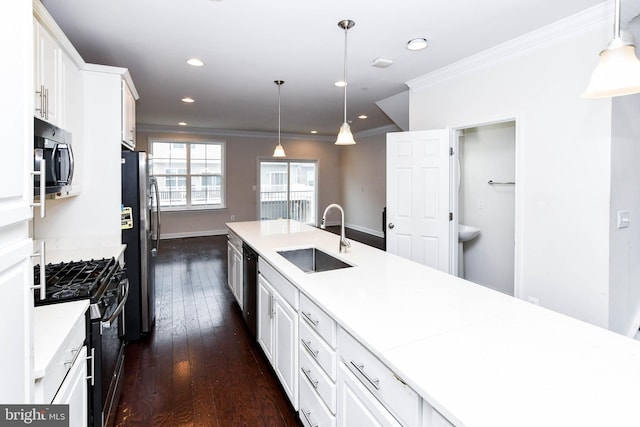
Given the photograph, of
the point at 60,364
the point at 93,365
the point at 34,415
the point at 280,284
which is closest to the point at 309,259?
the point at 280,284

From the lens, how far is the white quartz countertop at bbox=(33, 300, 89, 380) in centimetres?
107

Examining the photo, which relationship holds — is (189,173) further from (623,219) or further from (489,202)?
(623,219)

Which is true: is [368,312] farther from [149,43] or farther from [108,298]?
[149,43]

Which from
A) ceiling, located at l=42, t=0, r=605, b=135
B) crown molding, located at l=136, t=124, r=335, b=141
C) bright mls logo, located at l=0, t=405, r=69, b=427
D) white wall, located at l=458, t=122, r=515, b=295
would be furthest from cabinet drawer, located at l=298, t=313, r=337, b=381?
crown molding, located at l=136, t=124, r=335, b=141

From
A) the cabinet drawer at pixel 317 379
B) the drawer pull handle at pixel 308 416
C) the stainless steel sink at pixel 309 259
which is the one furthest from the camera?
the stainless steel sink at pixel 309 259

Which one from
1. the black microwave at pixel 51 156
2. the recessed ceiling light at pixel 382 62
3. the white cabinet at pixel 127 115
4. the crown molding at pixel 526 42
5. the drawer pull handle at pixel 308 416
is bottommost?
the drawer pull handle at pixel 308 416

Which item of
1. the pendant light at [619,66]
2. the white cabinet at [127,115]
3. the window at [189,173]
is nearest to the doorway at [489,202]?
the pendant light at [619,66]

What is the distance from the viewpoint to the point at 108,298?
1.77m

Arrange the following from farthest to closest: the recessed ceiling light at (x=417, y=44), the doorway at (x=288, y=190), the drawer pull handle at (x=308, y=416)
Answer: the doorway at (x=288, y=190) → the recessed ceiling light at (x=417, y=44) → the drawer pull handle at (x=308, y=416)

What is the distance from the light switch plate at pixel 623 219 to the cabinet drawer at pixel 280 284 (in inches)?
99.4

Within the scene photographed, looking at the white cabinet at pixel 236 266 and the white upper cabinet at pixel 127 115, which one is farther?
the white cabinet at pixel 236 266

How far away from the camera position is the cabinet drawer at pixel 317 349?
4.81ft

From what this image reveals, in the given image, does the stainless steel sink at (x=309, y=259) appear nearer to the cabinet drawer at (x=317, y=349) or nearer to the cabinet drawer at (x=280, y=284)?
the cabinet drawer at (x=280, y=284)

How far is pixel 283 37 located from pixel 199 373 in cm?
277
